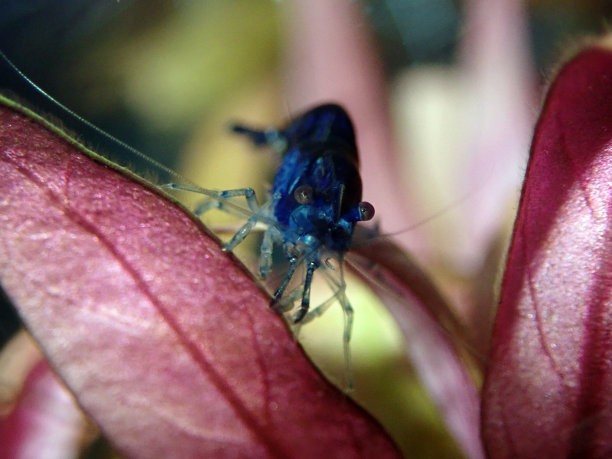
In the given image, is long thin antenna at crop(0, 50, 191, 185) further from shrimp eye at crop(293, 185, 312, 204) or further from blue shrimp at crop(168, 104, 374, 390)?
shrimp eye at crop(293, 185, 312, 204)

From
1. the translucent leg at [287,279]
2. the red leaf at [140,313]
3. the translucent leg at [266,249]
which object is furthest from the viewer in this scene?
the translucent leg at [266,249]

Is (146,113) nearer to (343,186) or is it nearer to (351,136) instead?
(351,136)

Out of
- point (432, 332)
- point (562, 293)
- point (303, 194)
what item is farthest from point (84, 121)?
point (562, 293)

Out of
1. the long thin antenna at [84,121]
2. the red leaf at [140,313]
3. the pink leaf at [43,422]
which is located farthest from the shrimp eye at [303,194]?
the pink leaf at [43,422]

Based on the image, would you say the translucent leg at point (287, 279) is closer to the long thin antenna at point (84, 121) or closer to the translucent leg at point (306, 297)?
the translucent leg at point (306, 297)

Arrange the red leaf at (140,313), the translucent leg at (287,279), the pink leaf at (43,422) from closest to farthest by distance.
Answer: the red leaf at (140,313) → the translucent leg at (287,279) → the pink leaf at (43,422)

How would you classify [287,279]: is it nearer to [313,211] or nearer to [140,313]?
[313,211]
